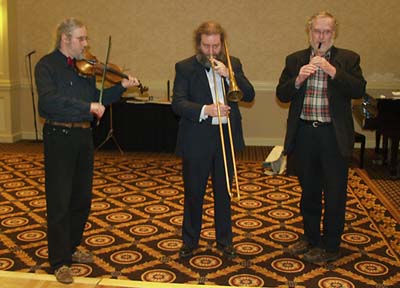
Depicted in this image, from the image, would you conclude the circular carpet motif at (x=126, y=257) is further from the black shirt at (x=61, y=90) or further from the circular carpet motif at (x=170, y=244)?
the black shirt at (x=61, y=90)

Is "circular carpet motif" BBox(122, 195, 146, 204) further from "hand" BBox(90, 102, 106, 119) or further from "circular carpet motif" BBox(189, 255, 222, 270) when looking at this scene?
"hand" BBox(90, 102, 106, 119)

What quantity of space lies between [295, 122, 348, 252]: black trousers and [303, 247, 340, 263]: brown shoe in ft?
0.12

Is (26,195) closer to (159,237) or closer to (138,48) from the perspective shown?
(159,237)

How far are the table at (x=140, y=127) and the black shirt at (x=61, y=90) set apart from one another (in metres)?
4.21

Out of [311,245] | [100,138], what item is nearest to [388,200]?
[311,245]

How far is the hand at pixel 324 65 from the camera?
11.0 ft

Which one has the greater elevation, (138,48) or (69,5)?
(69,5)

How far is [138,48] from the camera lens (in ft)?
27.4

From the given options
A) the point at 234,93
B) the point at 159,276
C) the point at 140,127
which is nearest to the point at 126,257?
the point at 159,276

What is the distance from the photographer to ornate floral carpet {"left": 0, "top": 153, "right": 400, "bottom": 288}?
348 cm

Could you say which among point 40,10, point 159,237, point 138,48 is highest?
point 40,10

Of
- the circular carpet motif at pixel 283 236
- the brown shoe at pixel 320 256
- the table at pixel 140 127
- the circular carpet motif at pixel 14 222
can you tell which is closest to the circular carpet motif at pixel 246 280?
the brown shoe at pixel 320 256

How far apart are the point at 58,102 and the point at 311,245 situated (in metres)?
2.14

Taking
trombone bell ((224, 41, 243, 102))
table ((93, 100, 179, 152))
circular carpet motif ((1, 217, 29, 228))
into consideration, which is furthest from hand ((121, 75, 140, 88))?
table ((93, 100, 179, 152))
